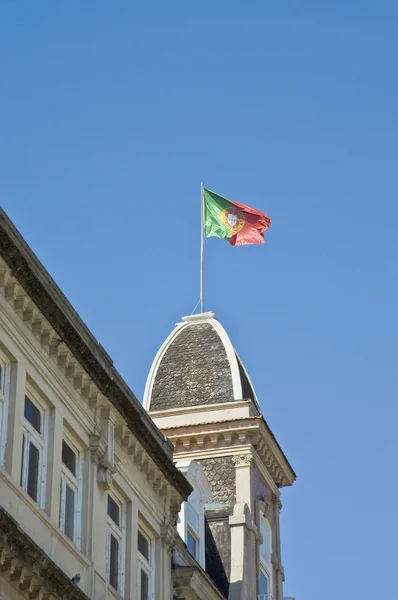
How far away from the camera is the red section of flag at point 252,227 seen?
43.0 m

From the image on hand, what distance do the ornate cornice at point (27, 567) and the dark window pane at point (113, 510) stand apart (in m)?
3.93

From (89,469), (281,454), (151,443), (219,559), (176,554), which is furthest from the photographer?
(281,454)

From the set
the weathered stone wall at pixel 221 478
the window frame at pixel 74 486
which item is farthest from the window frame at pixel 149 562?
the weathered stone wall at pixel 221 478

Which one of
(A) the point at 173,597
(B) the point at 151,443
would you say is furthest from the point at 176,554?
(B) the point at 151,443

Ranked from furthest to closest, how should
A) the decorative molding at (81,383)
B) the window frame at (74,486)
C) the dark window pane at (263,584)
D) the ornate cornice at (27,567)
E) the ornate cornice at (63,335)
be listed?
the dark window pane at (263,584) → the window frame at (74,486) → the decorative molding at (81,383) → the ornate cornice at (63,335) → the ornate cornice at (27,567)

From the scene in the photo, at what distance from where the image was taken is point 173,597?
28750mm

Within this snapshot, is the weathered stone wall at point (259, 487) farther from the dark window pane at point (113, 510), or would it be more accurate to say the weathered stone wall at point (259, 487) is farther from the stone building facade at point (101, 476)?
the dark window pane at point (113, 510)

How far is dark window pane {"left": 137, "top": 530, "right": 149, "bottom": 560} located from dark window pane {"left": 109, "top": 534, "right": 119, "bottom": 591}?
4.36ft

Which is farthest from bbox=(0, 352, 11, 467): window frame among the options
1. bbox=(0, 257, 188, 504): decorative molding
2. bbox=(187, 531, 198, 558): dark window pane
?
bbox=(187, 531, 198, 558): dark window pane

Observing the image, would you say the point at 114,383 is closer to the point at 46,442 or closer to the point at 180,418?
the point at 46,442

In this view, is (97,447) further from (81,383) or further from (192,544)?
(192,544)

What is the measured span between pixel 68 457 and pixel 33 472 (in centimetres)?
180

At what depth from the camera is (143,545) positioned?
91.0ft

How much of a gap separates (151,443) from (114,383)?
239 cm
